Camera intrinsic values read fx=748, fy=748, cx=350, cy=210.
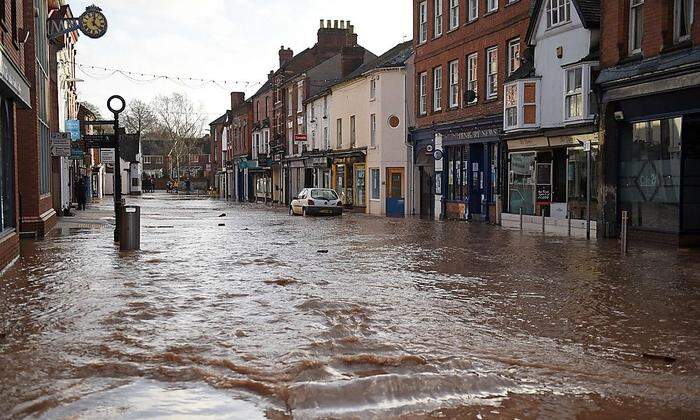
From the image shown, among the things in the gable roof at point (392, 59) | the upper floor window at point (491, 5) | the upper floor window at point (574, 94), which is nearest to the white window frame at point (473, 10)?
the upper floor window at point (491, 5)

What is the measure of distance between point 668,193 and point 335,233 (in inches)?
397

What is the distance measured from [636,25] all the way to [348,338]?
15675mm

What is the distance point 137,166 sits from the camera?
101500mm

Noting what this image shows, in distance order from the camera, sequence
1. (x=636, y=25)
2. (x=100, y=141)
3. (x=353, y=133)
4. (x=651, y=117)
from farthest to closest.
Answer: (x=353, y=133)
(x=100, y=141)
(x=636, y=25)
(x=651, y=117)

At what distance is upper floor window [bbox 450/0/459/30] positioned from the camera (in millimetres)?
32844

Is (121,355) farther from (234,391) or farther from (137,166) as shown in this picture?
(137,166)

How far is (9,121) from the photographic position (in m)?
15.5

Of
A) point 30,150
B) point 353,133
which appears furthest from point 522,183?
point 353,133

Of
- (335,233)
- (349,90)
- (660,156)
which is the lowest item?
(335,233)

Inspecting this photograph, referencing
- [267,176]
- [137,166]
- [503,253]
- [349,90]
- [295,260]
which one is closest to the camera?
[295,260]

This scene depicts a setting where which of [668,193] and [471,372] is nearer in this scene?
[471,372]

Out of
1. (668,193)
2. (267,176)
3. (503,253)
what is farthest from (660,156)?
(267,176)

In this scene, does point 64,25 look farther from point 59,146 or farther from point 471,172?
point 471,172

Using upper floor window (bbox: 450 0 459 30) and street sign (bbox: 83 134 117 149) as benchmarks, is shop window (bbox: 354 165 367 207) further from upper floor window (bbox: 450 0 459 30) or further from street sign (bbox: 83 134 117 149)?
street sign (bbox: 83 134 117 149)
